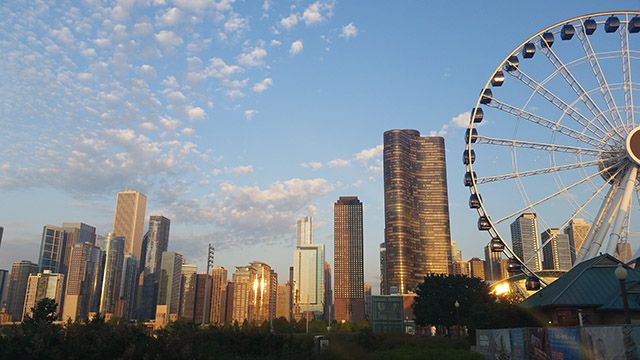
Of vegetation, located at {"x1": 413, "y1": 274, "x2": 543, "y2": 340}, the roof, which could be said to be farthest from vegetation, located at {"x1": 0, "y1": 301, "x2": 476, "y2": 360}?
vegetation, located at {"x1": 413, "y1": 274, "x2": 543, "y2": 340}

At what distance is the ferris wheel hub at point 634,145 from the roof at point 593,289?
27.3ft

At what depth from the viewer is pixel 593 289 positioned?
110 ft

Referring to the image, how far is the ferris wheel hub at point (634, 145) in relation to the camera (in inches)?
1519

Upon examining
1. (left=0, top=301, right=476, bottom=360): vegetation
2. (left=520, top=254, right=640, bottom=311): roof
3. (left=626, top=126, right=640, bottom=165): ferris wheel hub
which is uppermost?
(left=626, top=126, right=640, bottom=165): ferris wheel hub

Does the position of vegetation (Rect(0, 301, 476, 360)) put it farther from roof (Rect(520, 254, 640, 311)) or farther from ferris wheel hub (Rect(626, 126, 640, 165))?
ferris wheel hub (Rect(626, 126, 640, 165))

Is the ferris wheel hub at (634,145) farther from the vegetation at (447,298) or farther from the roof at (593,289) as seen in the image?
the vegetation at (447,298)

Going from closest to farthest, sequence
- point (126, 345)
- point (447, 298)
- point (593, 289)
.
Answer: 1. point (126, 345)
2. point (593, 289)
3. point (447, 298)

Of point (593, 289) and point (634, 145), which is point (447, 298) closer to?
point (634, 145)

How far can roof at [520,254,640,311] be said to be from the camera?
105ft

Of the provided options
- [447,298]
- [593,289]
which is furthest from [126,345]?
[447,298]

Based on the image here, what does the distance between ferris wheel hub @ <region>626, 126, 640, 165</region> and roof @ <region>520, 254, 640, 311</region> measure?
8326 millimetres

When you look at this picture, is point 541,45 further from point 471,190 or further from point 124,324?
point 124,324

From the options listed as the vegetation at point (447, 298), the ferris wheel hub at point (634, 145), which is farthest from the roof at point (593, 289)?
the vegetation at point (447, 298)

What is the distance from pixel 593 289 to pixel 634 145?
1263 centimetres
